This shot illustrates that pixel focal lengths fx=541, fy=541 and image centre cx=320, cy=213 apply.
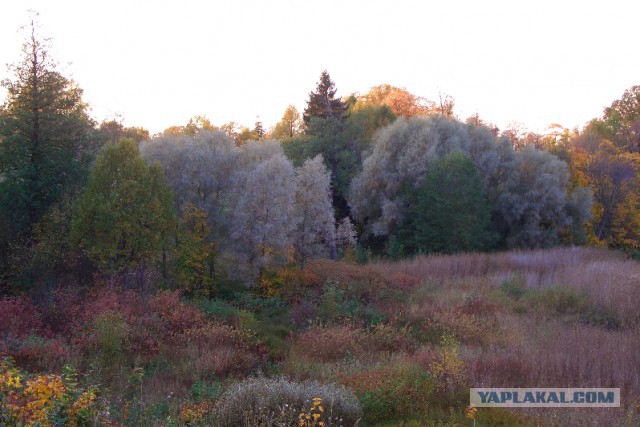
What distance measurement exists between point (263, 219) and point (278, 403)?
12.6m

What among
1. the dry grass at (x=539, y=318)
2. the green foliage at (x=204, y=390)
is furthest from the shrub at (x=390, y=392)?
the green foliage at (x=204, y=390)

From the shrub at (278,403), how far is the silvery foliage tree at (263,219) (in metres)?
11.7

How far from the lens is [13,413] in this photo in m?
5.59

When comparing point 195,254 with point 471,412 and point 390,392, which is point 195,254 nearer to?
Result: point 390,392

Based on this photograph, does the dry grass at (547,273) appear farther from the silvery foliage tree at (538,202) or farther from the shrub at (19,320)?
the shrub at (19,320)

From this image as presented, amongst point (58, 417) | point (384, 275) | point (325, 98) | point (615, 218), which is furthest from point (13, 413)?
point (615, 218)

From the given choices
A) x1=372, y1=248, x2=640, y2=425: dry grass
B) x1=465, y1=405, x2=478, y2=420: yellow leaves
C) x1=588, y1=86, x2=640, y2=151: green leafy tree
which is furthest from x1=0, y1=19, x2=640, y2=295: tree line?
x1=588, y1=86, x2=640, y2=151: green leafy tree

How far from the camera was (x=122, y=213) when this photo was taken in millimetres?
16562

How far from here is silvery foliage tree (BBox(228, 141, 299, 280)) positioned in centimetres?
1945

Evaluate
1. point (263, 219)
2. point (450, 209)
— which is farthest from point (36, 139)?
point (450, 209)

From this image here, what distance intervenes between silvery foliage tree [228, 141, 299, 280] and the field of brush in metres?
0.85

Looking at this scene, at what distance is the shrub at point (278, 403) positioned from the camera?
7.15m

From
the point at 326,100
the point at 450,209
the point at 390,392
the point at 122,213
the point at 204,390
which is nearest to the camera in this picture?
the point at 390,392

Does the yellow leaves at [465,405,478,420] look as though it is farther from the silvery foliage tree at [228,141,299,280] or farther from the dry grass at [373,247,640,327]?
the silvery foliage tree at [228,141,299,280]
